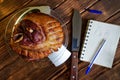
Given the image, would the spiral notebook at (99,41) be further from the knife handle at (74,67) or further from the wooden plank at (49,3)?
the wooden plank at (49,3)

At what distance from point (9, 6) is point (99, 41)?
37 cm

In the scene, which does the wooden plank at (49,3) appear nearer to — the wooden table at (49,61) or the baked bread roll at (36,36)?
the wooden table at (49,61)

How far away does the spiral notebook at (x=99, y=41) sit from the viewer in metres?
1.01

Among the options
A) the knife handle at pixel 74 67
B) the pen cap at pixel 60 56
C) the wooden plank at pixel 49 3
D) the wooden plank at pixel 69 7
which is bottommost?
the knife handle at pixel 74 67

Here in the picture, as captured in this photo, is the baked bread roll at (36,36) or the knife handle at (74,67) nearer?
the baked bread roll at (36,36)

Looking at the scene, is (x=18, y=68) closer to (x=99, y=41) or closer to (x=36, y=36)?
(x=36, y=36)

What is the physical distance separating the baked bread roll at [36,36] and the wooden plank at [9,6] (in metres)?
0.12

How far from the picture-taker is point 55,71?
3.39 ft

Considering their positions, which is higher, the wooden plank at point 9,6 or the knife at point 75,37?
the wooden plank at point 9,6

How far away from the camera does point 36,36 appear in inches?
34.1

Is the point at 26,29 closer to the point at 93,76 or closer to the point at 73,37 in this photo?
the point at 73,37

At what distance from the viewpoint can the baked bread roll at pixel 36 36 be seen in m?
0.87

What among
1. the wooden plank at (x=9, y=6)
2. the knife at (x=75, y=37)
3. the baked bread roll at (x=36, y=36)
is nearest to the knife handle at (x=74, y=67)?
the knife at (x=75, y=37)

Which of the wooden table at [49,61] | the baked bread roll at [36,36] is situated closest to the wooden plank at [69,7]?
the wooden table at [49,61]
